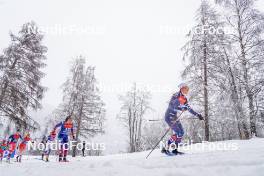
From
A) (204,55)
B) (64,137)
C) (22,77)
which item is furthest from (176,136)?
(22,77)

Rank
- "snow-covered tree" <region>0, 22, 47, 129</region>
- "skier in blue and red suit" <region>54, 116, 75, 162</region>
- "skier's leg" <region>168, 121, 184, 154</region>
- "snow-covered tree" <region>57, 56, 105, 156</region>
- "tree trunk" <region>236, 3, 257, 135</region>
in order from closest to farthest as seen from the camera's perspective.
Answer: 1. "skier's leg" <region>168, 121, 184, 154</region>
2. "skier in blue and red suit" <region>54, 116, 75, 162</region>
3. "tree trunk" <region>236, 3, 257, 135</region>
4. "snow-covered tree" <region>0, 22, 47, 129</region>
5. "snow-covered tree" <region>57, 56, 105, 156</region>

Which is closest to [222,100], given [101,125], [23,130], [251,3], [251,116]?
[251,116]

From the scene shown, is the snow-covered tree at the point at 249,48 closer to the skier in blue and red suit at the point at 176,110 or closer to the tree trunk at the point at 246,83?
the tree trunk at the point at 246,83

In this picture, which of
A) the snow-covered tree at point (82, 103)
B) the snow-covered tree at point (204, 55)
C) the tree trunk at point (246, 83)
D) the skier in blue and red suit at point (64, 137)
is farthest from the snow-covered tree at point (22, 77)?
the tree trunk at point (246, 83)

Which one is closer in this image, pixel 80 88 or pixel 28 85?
pixel 28 85

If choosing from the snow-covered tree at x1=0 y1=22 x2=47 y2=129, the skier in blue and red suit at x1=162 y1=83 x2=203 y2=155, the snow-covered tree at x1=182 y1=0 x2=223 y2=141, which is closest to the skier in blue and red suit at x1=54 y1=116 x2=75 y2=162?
the skier in blue and red suit at x1=162 y1=83 x2=203 y2=155

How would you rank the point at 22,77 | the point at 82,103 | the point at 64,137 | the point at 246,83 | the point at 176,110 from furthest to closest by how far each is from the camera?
the point at 82,103 → the point at 22,77 → the point at 246,83 → the point at 64,137 → the point at 176,110

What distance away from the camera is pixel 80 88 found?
21109mm

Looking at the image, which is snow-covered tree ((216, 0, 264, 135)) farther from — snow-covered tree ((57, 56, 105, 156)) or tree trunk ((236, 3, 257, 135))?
snow-covered tree ((57, 56, 105, 156))

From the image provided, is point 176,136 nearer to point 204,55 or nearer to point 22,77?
point 204,55

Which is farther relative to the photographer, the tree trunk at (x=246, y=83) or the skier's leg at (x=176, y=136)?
the tree trunk at (x=246, y=83)

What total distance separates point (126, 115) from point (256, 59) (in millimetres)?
18716

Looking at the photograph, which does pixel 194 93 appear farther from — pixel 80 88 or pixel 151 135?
pixel 151 135

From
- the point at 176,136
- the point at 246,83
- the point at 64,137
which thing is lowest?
the point at 64,137
